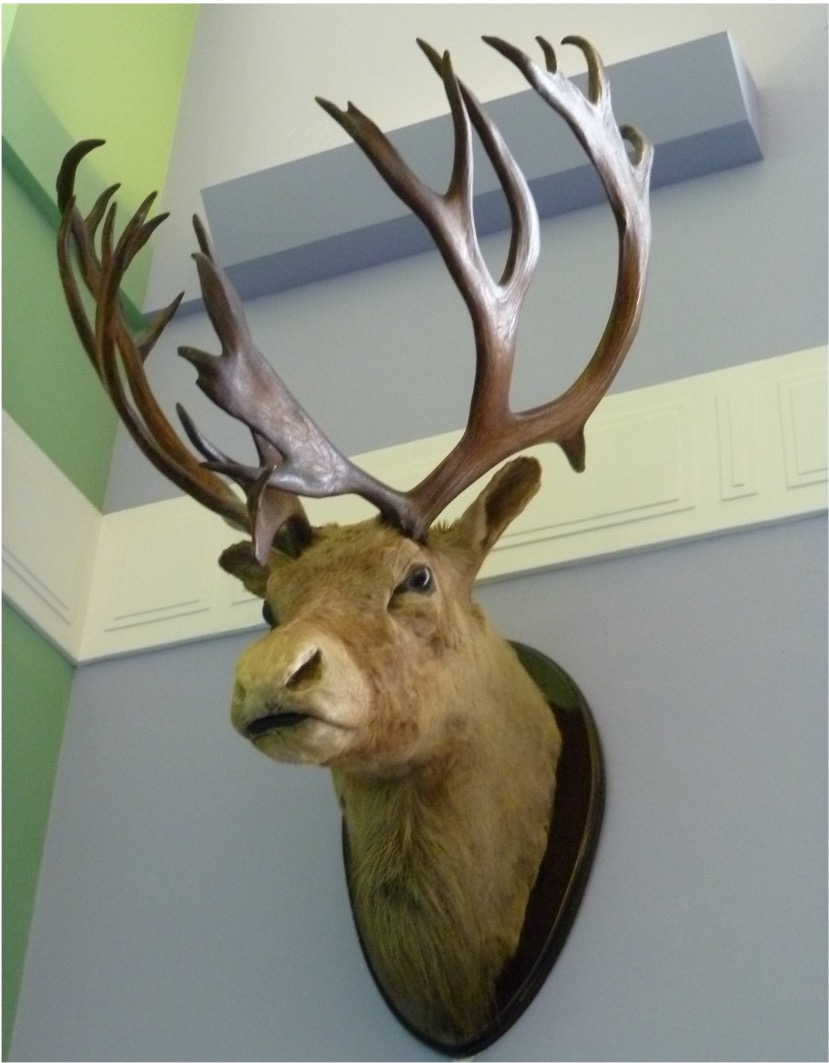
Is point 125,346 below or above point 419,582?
above

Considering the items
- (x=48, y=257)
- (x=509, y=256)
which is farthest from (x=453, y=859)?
(x=48, y=257)

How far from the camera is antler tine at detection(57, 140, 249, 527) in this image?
5.65 ft

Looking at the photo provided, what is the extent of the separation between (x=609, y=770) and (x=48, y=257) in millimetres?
1381

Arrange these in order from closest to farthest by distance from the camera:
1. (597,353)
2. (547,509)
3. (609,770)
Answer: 1. (597,353)
2. (609,770)
3. (547,509)

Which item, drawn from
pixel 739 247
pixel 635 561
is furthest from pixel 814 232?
pixel 635 561

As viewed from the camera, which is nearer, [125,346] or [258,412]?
[258,412]

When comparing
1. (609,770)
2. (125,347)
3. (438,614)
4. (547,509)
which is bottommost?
(609,770)

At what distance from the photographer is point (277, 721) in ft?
4.32

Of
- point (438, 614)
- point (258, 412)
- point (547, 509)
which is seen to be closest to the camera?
point (258, 412)

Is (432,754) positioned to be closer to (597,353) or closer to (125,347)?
(597,353)

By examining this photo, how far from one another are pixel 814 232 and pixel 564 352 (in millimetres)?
412

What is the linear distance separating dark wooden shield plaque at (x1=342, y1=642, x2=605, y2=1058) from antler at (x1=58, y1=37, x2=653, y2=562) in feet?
1.15

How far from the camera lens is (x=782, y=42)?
232 centimetres

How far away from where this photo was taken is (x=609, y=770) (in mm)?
1771
